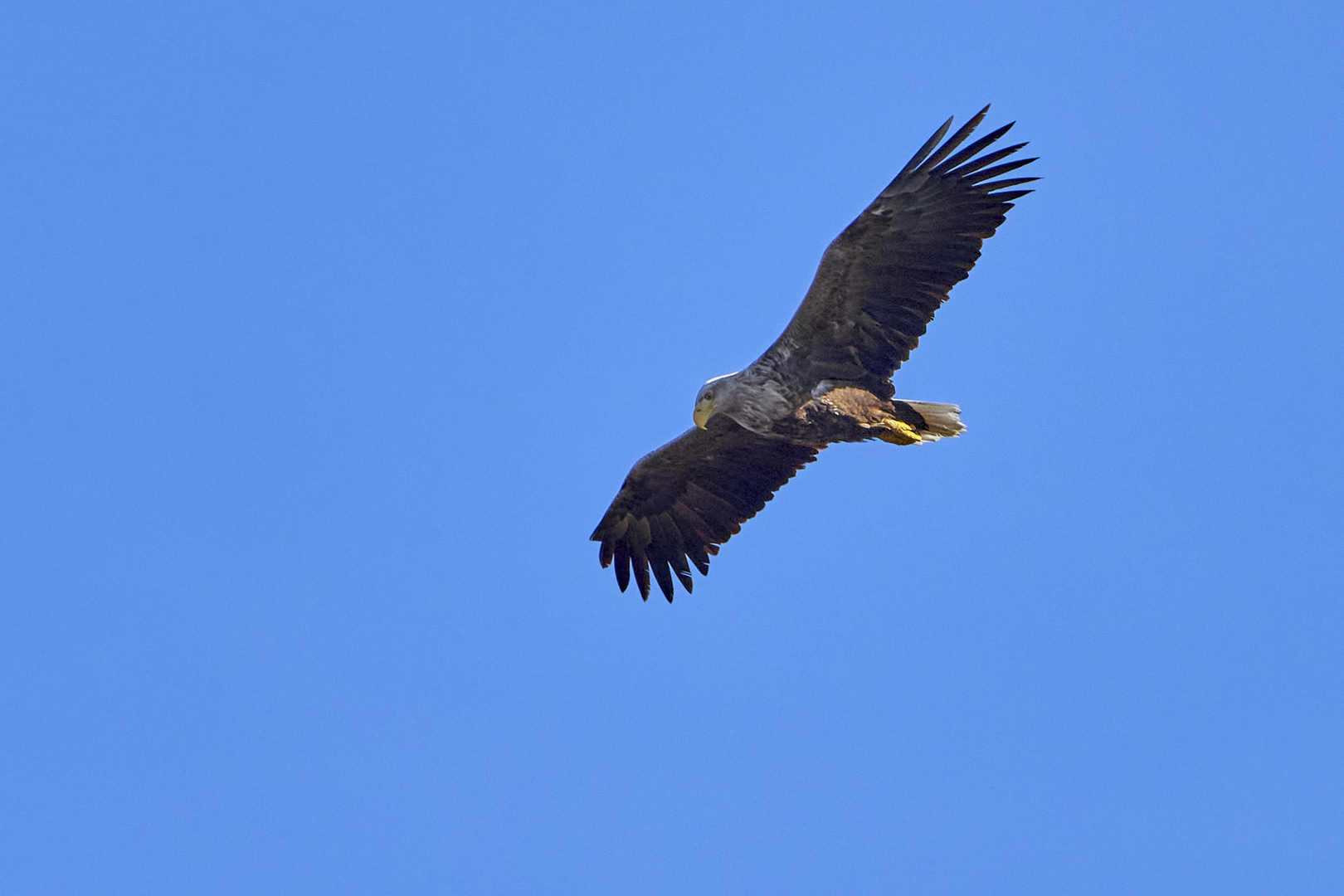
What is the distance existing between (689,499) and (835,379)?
250cm

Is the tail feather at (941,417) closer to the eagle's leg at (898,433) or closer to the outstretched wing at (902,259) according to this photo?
the eagle's leg at (898,433)

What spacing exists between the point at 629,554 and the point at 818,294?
3.81 m

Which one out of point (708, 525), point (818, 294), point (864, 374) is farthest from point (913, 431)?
point (708, 525)

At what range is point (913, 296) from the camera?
11797mm

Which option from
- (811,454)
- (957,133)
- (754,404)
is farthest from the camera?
(811,454)

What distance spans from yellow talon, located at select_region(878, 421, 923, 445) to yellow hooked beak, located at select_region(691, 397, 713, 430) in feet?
4.83

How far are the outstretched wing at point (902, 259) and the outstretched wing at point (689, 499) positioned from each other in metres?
1.65

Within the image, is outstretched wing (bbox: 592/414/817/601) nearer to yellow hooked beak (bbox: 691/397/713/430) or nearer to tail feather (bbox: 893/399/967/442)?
yellow hooked beak (bbox: 691/397/713/430)

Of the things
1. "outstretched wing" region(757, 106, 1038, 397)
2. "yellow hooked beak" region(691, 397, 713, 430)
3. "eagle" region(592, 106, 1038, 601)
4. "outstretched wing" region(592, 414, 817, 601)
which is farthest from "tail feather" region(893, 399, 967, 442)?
"yellow hooked beak" region(691, 397, 713, 430)

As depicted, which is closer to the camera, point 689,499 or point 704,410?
point 704,410

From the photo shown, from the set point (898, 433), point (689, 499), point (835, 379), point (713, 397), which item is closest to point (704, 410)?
point (713, 397)

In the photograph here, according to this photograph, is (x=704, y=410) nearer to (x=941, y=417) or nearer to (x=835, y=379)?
(x=835, y=379)

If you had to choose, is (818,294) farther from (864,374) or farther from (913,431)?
(913,431)

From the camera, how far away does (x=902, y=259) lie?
38.2 ft
